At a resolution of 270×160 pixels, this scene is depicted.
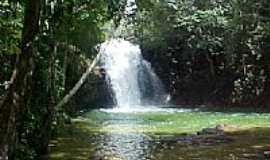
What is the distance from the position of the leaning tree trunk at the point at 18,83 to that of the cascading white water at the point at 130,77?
114 ft

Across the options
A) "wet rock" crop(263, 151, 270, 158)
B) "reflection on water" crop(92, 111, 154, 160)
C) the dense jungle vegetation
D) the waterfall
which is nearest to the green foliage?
the dense jungle vegetation

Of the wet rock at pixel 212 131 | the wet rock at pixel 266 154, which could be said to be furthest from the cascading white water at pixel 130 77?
the wet rock at pixel 266 154

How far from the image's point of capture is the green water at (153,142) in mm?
13609

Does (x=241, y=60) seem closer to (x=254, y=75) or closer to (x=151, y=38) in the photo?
(x=254, y=75)

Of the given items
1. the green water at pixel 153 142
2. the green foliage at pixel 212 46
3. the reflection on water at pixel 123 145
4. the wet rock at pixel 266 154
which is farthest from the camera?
the green foliage at pixel 212 46

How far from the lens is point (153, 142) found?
16.3 m

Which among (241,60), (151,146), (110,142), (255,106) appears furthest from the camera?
(241,60)

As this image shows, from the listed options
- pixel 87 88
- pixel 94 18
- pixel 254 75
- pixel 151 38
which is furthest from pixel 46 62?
pixel 151 38

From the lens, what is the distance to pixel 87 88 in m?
34.4

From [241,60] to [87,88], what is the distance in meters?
10.1

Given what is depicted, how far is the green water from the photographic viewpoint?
13.6 m

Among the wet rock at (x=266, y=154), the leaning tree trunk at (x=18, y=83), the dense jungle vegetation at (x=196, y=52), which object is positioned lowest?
the wet rock at (x=266, y=154)

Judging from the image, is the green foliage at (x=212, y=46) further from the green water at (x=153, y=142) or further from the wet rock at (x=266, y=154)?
the wet rock at (x=266, y=154)

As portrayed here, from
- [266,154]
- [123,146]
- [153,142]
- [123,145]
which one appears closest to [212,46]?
[153,142]
